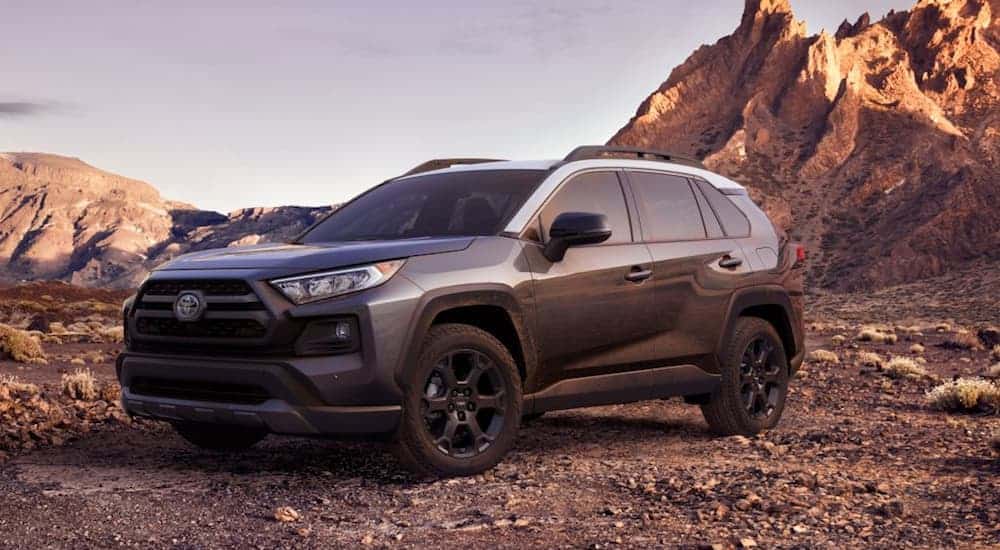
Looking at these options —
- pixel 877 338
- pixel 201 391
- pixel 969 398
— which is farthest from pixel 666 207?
pixel 877 338

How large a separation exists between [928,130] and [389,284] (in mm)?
81910

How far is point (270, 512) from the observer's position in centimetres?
536

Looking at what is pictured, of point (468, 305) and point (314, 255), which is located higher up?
point (314, 255)

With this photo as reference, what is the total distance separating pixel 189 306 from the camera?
5898 mm

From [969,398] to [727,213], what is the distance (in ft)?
12.4

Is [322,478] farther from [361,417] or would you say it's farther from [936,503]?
[936,503]

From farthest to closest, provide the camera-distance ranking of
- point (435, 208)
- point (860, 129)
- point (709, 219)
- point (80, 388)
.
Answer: point (860, 129) → point (80, 388) → point (709, 219) → point (435, 208)

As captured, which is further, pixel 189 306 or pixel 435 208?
pixel 435 208

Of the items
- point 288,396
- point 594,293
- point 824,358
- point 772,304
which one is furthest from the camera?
point 824,358

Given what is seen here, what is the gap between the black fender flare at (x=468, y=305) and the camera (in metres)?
5.77

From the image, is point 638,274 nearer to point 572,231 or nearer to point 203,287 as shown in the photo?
point 572,231

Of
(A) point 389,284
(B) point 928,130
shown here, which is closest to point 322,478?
(A) point 389,284

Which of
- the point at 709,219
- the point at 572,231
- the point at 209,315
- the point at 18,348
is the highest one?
the point at 709,219

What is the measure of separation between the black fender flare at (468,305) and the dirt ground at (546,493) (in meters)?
0.69
